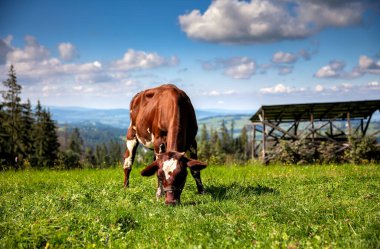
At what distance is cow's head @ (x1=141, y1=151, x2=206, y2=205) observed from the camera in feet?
25.3

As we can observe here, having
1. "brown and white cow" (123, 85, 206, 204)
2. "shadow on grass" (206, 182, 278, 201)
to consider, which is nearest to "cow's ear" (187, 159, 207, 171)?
"brown and white cow" (123, 85, 206, 204)

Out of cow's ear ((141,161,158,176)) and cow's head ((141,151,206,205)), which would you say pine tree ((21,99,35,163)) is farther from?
cow's head ((141,151,206,205))

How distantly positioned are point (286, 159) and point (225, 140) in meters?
139

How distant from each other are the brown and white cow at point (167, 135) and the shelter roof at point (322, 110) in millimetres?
17482

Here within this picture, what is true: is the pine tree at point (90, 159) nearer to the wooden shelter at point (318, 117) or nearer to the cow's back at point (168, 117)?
the cow's back at point (168, 117)

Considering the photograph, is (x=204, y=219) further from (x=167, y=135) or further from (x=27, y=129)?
(x=27, y=129)

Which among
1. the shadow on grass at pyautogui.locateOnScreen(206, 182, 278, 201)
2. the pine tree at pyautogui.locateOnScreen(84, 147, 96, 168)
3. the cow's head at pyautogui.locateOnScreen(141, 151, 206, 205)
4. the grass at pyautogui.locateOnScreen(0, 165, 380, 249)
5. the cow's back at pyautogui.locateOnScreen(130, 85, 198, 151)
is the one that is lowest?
the pine tree at pyautogui.locateOnScreen(84, 147, 96, 168)

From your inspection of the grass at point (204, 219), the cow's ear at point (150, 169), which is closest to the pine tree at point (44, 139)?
the grass at point (204, 219)

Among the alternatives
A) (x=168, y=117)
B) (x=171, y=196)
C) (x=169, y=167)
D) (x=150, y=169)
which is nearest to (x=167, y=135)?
(x=168, y=117)

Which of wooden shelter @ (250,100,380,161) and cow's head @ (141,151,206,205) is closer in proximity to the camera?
cow's head @ (141,151,206,205)

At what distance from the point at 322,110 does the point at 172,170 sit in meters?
23.2

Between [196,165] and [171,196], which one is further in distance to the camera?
[196,165]

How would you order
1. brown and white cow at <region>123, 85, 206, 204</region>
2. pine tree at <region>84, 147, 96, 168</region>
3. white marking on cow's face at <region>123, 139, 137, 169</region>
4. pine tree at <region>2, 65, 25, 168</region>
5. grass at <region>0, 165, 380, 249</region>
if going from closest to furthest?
grass at <region>0, 165, 380, 249</region> → brown and white cow at <region>123, 85, 206, 204</region> → white marking on cow's face at <region>123, 139, 137, 169</region> → pine tree at <region>84, 147, 96, 168</region> → pine tree at <region>2, 65, 25, 168</region>

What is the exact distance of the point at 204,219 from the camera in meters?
6.00
